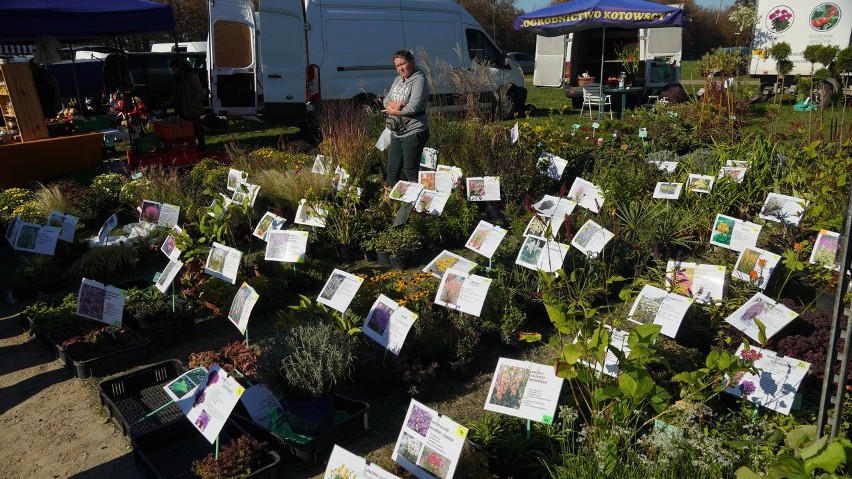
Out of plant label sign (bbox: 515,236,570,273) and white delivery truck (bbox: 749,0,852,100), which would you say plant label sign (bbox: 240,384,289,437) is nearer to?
plant label sign (bbox: 515,236,570,273)

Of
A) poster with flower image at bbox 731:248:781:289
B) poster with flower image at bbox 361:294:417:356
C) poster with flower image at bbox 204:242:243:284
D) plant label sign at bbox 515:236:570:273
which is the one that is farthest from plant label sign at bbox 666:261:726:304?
poster with flower image at bbox 204:242:243:284

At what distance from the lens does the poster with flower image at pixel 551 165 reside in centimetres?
647

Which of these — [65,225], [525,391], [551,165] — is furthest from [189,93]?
[525,391]

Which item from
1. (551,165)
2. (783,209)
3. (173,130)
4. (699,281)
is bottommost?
(699,281)

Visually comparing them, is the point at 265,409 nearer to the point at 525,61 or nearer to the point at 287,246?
the point at 287,246

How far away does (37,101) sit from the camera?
7777 mm

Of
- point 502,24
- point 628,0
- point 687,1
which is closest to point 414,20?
point 628,0

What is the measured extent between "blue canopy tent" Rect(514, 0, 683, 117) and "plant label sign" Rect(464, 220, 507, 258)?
26.0 feet

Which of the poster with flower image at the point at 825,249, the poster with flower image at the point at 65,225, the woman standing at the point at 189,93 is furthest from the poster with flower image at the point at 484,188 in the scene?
the woman standing at the point at 189,93

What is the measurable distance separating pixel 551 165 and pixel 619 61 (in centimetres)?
819

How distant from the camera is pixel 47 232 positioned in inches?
203

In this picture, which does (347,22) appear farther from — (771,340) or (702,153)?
(771,340)

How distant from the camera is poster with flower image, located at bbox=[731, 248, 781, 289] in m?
3.88

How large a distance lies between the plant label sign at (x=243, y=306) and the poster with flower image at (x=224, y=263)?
0.43 metres
